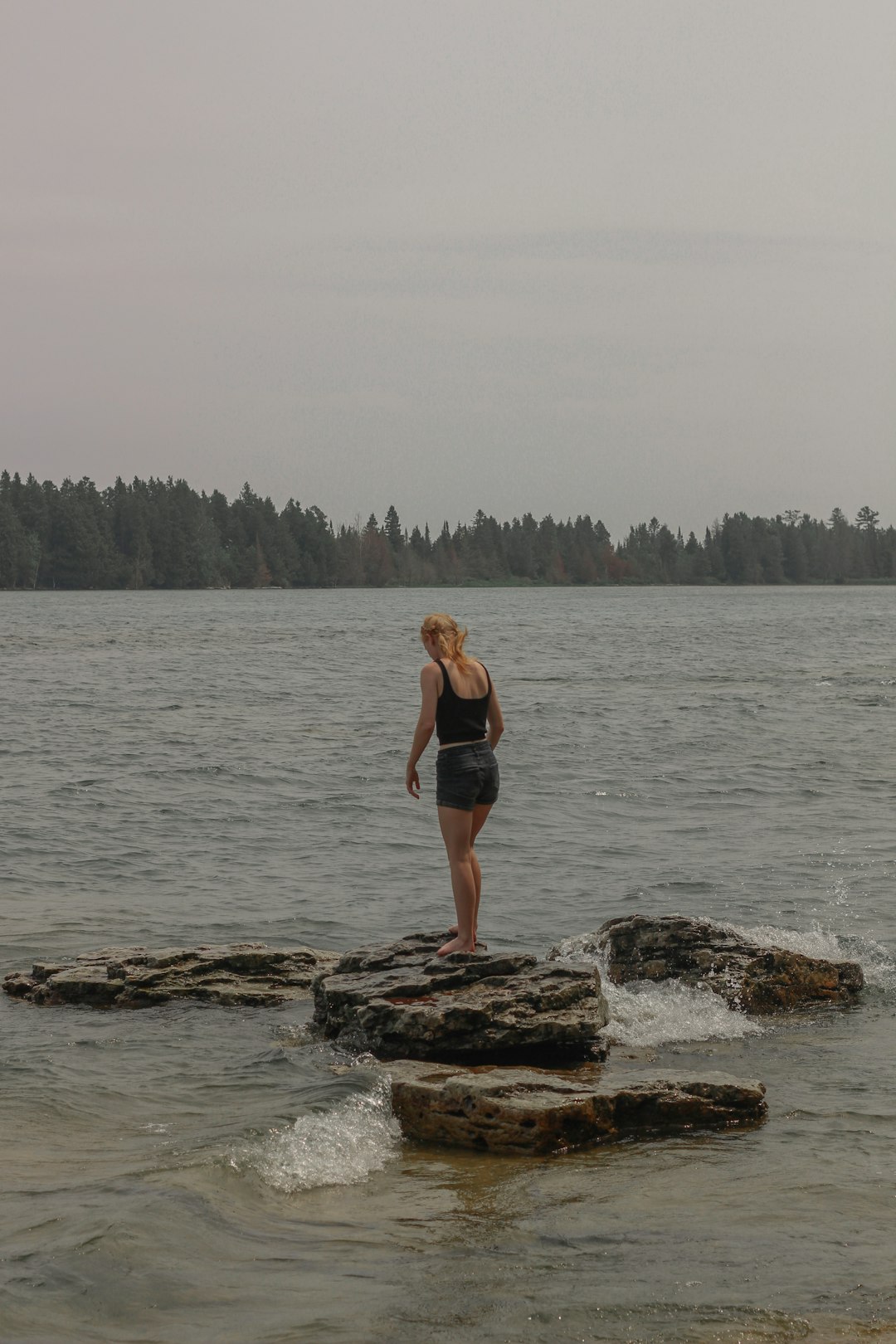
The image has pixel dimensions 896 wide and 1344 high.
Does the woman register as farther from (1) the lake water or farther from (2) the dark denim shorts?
(1) the lake water

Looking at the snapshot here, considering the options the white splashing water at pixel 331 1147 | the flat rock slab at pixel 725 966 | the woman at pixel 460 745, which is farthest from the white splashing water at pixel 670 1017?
the white splashing water at pixel 331 1147

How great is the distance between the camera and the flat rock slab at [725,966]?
33.2ft

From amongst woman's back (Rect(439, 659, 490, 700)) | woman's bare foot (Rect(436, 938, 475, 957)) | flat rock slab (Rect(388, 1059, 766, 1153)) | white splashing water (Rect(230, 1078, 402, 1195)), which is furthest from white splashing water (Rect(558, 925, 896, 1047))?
woman's back (Rect(439, 659, 490, 700))

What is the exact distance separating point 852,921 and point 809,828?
5561 mm

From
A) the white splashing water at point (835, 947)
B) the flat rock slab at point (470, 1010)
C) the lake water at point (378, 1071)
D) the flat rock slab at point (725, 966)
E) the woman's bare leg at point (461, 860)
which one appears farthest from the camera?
the white splashing water at point (835, 947)

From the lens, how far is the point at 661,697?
41375mm

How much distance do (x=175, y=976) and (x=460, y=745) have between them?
10.5 feet

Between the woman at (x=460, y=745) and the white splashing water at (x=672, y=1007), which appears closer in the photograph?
the woman at (x=460, y=745)

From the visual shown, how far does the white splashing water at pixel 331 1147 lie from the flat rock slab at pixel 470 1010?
68cm

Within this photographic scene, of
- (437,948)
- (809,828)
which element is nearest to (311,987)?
(437,948)

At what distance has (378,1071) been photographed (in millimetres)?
8211

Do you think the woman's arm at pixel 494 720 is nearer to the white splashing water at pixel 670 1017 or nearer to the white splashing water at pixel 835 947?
the white splashing water at pixel 670 1017

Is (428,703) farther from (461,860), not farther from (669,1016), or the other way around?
(669,1016)

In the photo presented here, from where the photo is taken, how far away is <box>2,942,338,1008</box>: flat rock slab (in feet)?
33.4
